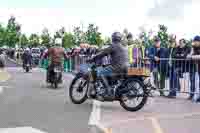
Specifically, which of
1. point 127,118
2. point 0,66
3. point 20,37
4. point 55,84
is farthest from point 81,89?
point 20,37

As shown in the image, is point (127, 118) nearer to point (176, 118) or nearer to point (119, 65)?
point (176, 118)

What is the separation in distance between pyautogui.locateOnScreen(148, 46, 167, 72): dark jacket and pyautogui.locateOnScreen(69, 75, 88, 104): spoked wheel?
310 cm

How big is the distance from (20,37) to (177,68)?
78.7m

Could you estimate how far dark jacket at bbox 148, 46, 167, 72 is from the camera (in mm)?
13922

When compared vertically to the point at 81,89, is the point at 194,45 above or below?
above

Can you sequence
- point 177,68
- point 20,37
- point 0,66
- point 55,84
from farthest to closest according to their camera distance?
point 20,37
point 0,66
point 55,84
point 177,68

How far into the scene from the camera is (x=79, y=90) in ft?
38.8

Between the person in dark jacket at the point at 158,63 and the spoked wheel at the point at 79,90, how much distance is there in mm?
3004

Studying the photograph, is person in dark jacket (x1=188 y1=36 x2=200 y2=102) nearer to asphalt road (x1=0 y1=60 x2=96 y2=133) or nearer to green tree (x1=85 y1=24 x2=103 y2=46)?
asphalt road (x1=0 y1=60 x2=96 y2=133)

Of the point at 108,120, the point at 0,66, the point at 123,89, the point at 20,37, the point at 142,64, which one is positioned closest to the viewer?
the point at 108,120

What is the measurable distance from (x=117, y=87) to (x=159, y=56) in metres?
3.40

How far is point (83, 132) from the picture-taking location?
8.12 metres

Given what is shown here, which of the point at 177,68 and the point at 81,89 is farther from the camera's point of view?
the point at 177,68

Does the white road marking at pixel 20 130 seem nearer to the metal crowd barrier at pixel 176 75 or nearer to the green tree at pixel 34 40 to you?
the metal crowd barrier at pixel 176 75
